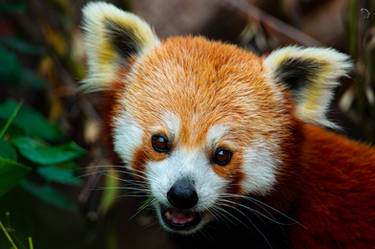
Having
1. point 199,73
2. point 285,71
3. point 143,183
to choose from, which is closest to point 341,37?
point 285,71

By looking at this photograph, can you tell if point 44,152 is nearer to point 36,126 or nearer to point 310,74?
point 36,126

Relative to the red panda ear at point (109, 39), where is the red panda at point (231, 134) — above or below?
below

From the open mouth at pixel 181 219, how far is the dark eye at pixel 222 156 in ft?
0.96

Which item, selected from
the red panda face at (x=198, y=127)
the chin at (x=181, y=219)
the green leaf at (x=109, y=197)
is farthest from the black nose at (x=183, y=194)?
the green leaf at (x=109, y=197)

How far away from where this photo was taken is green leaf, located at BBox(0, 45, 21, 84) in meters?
3.04

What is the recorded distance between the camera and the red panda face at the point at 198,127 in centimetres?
209

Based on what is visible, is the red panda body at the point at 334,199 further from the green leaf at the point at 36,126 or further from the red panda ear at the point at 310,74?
the green leaf at the point at 36,126

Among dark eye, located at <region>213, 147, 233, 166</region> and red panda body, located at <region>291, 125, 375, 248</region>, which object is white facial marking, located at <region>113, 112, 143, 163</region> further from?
red panda body, located at <region>291, 125, 375, 248</region>

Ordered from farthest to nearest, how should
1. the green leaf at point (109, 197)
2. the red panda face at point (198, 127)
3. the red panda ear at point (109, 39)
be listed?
the green leaf at point (109, 197), the red panda ear at point (109, 39), the red panda face at point (198, 127)

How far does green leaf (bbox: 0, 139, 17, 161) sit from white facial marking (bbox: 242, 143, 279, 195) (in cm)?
120

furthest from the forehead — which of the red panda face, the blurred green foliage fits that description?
the blurred green foliage

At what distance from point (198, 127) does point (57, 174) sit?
1048 millimetres

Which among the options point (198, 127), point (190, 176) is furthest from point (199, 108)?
point (190, 176)

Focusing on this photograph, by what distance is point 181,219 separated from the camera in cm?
222
